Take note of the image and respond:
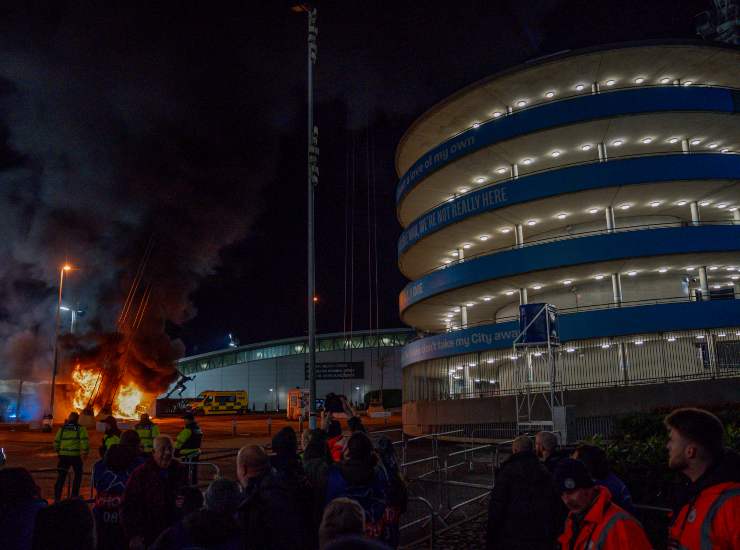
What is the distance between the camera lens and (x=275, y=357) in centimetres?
7269

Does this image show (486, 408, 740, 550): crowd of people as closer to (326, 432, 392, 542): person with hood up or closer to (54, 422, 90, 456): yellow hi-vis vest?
(326, 432, 392, 542): person with hood up

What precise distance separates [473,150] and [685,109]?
9.01 meters

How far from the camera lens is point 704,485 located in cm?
277

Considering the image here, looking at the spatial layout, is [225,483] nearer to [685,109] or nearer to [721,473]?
[721,473]

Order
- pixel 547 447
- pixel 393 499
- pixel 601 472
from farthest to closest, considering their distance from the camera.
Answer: pixel 547 447 → pixel 393 499 → pixel 601 472

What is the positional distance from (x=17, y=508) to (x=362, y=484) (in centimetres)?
231

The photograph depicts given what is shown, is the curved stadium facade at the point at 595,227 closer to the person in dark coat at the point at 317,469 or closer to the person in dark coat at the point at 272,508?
the person in dark coat at the point at 317,469

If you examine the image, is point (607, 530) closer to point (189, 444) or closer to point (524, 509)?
point (524, 509)

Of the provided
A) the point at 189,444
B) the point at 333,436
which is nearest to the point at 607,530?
the point at 333,436

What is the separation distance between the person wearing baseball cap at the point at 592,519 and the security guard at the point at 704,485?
194mm

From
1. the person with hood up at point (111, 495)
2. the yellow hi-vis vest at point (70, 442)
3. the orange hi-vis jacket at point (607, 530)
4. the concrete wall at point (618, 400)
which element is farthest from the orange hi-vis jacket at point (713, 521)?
the concrete wall at point (618, 400)

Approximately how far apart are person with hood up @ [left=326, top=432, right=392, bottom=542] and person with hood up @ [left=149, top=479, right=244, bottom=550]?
1362 millimetres

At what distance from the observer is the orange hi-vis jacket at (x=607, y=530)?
9.55 feet

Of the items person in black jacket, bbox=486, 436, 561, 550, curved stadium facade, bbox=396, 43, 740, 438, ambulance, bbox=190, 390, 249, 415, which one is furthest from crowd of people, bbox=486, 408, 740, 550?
ambulance, bbox=190, 390, 249, 415
